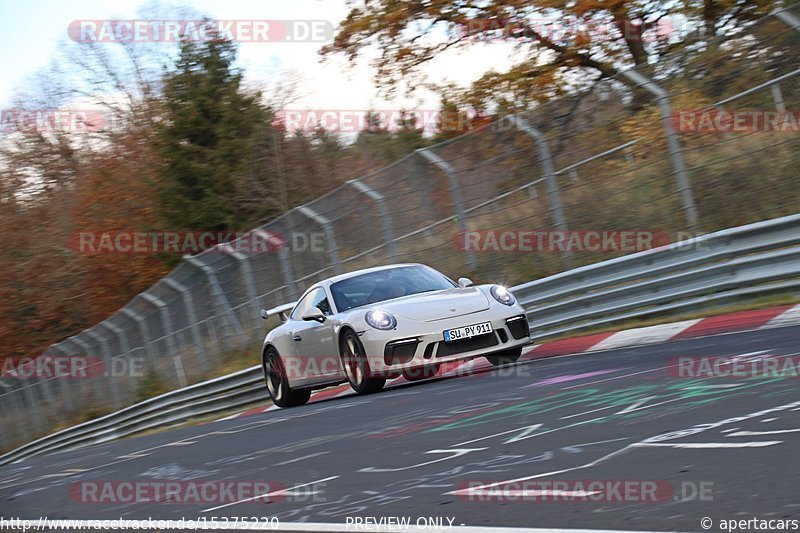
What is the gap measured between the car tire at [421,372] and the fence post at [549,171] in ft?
8.11

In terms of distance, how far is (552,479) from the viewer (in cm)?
470

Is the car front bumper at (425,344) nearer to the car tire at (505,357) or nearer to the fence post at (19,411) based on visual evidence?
the car tire at (505,357)

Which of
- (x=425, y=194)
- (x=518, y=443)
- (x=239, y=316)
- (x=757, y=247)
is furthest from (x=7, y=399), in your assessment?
(x=518, y=443)

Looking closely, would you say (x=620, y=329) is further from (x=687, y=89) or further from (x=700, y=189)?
(x=687, y=89)

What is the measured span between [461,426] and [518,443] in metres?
1.09

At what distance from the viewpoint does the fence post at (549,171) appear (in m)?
13.0

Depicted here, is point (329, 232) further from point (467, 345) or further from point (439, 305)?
point (467, 345)

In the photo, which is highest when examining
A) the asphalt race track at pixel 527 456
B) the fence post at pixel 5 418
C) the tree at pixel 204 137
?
the tree at pixel 204 137

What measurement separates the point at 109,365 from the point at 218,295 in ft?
20.1

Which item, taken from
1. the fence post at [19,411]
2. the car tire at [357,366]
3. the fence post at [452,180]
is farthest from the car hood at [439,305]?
the fence post at [19,411]

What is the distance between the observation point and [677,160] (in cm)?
1162

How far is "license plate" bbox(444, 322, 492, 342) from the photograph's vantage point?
33.4ft

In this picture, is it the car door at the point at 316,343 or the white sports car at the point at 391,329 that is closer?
the white sports car at the point at 391,329

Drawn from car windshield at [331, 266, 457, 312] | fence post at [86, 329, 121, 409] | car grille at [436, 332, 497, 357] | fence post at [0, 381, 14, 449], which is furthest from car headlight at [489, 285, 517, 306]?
fence post at [0, 381, 14, 449]
